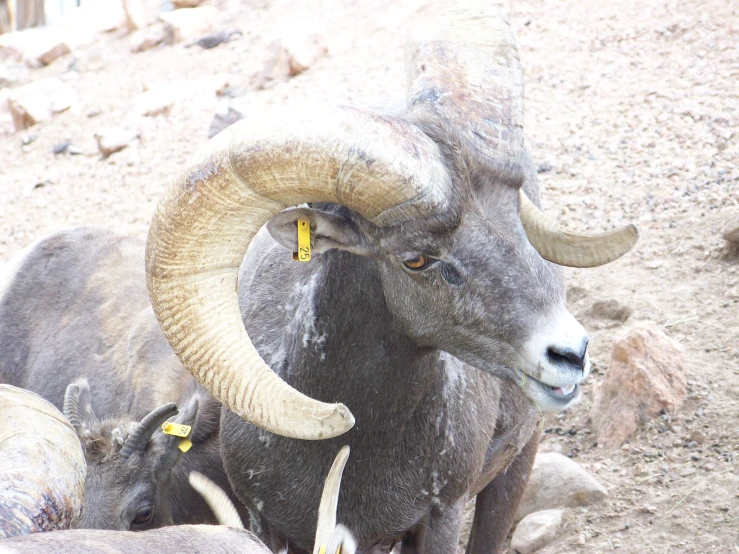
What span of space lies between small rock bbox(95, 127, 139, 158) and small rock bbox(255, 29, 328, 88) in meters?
2.14

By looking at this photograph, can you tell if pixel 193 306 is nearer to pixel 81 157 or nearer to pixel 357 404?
pixel 357 404

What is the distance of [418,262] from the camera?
4.17 m

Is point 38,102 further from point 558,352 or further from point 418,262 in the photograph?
point 558,352

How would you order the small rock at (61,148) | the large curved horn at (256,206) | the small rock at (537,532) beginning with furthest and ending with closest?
the small rock at (61,148) → the small rock at (537,532) → the large curved horn at (256,206)

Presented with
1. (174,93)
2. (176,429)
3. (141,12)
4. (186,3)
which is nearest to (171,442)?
(176,429)

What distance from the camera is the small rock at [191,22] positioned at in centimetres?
1911

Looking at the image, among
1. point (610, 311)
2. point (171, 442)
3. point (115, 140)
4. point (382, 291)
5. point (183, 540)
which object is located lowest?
point (115, 140)

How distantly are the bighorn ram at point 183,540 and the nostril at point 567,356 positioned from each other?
39.0 inches

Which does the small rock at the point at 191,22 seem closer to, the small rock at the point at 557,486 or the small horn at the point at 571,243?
the small rock at the point at 557,486

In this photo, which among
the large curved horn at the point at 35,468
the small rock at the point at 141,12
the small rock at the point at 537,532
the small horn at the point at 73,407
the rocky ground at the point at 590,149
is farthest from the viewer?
the small rock at the point at 141,12

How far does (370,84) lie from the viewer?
13.7 metres

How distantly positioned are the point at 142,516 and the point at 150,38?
15.7 m

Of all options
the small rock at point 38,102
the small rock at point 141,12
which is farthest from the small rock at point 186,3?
the small rock at point 38,102

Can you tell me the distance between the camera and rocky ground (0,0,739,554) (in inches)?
264
